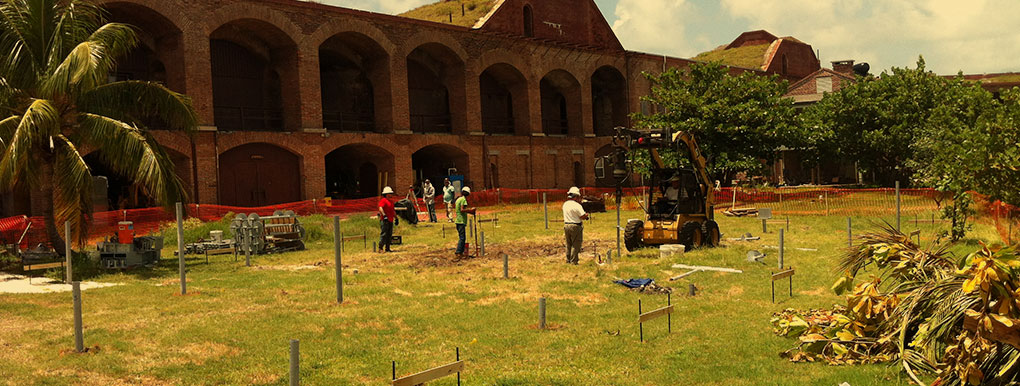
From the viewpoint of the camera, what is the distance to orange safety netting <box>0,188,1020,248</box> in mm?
18844

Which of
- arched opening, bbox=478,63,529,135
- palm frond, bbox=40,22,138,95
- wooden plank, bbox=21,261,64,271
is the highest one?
arched opening, bbox=478,63,529,135

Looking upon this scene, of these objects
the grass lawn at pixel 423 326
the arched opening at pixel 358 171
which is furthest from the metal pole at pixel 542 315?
the arched opening at pixel 358 171

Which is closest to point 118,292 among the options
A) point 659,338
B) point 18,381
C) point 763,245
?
point 18,381

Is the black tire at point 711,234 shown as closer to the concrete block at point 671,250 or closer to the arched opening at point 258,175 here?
the concrete block at point 671,250

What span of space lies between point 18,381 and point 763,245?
15196mm

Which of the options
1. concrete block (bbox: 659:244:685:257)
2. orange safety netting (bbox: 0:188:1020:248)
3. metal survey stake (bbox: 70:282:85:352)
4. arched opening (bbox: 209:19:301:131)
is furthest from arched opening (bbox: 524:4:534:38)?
metal survey stake (bbox: 70:282:85:352)

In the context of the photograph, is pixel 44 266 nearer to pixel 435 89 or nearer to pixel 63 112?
pixel 63 112

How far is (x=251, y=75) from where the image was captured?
32.4 metres

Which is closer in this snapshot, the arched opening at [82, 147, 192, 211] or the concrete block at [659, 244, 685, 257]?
the concrete block at [659, 244, 685, 257]

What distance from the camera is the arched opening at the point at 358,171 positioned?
3428 centimetres

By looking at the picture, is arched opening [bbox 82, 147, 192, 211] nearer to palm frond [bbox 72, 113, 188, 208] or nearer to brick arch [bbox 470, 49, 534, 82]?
palm frond [bbox 72, 113, 188, 208]

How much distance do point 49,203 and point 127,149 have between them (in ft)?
7.23

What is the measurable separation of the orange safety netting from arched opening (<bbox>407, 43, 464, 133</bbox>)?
5431 mm

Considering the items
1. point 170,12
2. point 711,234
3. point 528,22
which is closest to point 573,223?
point 711,234
